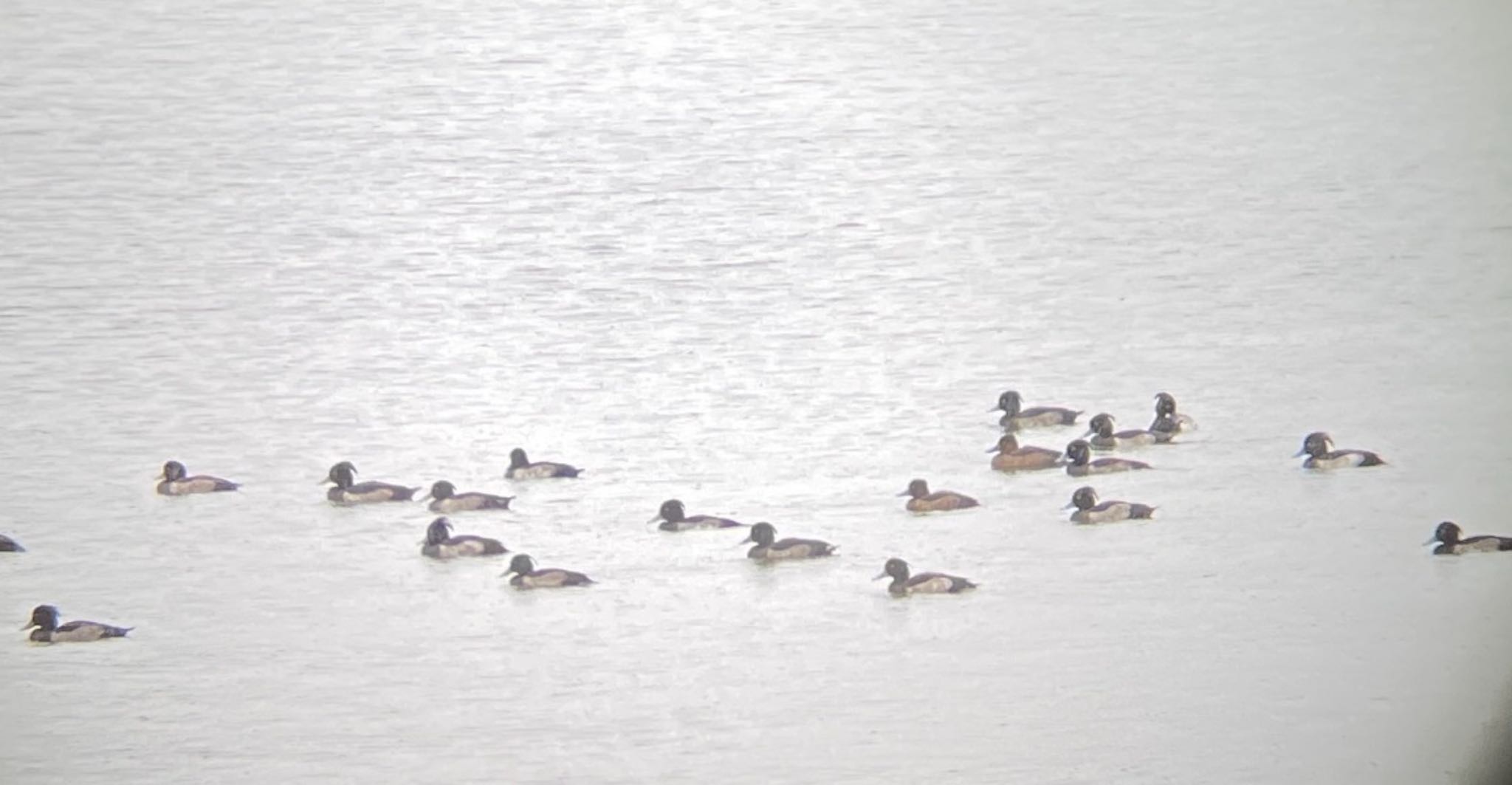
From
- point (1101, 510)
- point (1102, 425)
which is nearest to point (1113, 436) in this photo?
point (1102, 425)

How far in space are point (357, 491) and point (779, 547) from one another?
896 millimetres

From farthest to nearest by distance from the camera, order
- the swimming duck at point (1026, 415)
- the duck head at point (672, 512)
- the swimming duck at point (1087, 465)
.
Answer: the swimming duck at point (1026, 415) → the swimming duck at point (1087, 465) → the duck head at point (672, 512)

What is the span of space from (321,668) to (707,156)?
1572 mm

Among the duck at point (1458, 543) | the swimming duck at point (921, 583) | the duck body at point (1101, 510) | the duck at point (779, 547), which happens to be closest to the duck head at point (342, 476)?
the duck at point (779, 547)

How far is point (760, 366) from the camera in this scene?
531 cm

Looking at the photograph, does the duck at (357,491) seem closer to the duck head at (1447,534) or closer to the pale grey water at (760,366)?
the pale grey water at (760,366)

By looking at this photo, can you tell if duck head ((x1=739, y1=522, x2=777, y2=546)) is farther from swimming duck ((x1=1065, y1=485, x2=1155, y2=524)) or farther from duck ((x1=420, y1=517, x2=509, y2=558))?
swimming duck ((x1=1065, y1=485, x2=1155, y2=524))

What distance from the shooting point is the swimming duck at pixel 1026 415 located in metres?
5.23

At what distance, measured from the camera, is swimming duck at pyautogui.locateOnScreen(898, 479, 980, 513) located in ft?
16.3

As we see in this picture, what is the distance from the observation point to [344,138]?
528 centimetres

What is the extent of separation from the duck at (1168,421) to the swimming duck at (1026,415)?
18 cm

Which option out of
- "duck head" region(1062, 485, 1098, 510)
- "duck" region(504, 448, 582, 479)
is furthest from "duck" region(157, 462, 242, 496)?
"duck head" region(1062, 485, 1098, 510)

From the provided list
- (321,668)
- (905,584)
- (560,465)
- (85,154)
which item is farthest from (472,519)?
(85,154)

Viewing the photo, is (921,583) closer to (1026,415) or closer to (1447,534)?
(1026,415)
